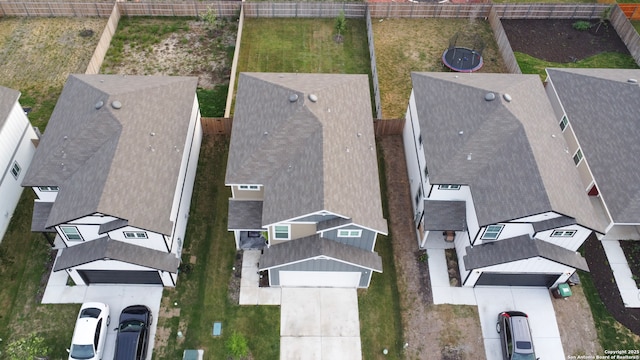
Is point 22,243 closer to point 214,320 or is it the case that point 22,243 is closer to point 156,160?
point 156,160

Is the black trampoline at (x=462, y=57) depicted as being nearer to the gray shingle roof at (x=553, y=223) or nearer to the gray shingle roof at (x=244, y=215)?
the gray shingle roof at (x=553, y=223)

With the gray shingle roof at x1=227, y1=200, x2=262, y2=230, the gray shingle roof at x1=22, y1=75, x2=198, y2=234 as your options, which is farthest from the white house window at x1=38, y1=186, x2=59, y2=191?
the gray shingle roof at x1=227, y1=200, x2=262, y2=230

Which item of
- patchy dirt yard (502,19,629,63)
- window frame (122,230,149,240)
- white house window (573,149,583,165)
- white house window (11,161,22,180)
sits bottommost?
window frame (122,230,149,240)

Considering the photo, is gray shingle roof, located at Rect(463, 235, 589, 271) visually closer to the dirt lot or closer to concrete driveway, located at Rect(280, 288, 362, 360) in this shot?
the dirt lot

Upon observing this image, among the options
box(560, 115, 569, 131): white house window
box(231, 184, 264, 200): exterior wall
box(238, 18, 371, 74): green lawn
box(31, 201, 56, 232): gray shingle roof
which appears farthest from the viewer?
box(238, 18, 371, 74): green lawn

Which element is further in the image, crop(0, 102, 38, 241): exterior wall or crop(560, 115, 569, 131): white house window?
crop(560, 115, 569, 131): white house window
